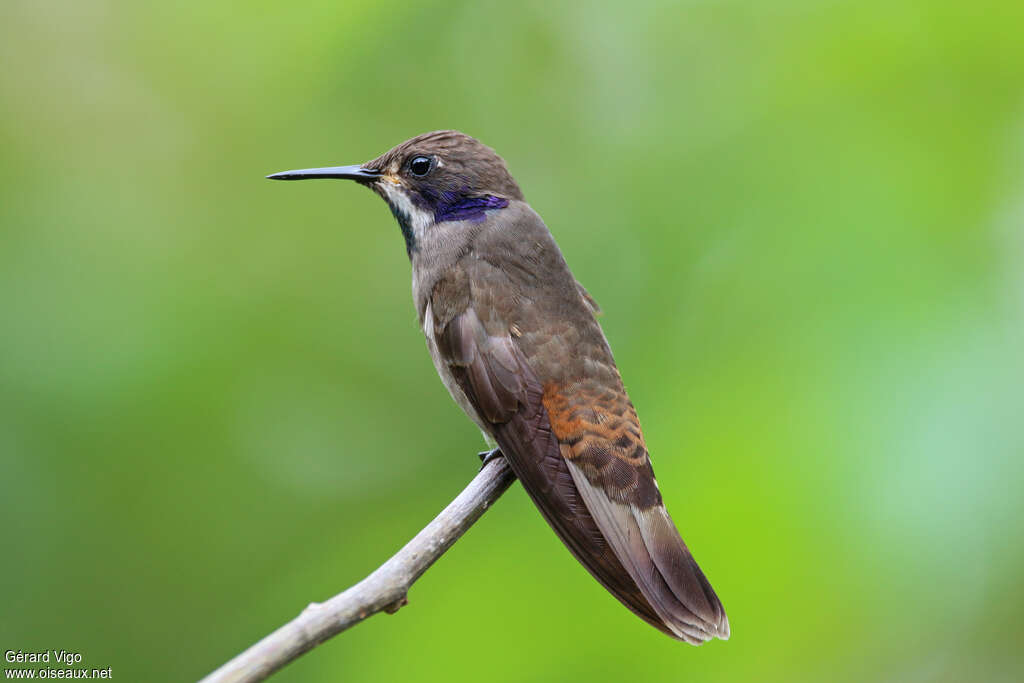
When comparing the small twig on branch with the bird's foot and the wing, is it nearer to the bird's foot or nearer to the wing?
the wing

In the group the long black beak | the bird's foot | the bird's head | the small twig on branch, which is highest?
the long black beak

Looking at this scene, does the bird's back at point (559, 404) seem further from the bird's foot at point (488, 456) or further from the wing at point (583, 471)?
the bird's foot at point (488, 456)

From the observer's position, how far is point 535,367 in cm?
333

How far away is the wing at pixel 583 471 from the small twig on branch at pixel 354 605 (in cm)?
40

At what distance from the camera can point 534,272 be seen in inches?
140

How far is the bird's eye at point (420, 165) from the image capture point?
12.4ft

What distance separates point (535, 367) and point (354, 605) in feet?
4.74

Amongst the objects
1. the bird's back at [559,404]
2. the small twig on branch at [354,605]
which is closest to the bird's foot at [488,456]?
the bird's back at [559,404]

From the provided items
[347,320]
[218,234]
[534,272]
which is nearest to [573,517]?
[534,272]

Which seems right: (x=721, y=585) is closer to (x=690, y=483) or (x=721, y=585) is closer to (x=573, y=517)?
(x=690, y=483)

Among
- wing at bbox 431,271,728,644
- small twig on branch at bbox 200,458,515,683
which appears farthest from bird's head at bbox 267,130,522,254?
small twig on branch at bbox 200,458,515,683

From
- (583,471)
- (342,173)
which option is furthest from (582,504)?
(342,173)

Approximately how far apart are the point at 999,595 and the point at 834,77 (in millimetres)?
2263

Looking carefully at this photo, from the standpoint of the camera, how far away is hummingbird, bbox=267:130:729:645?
3.00 m
